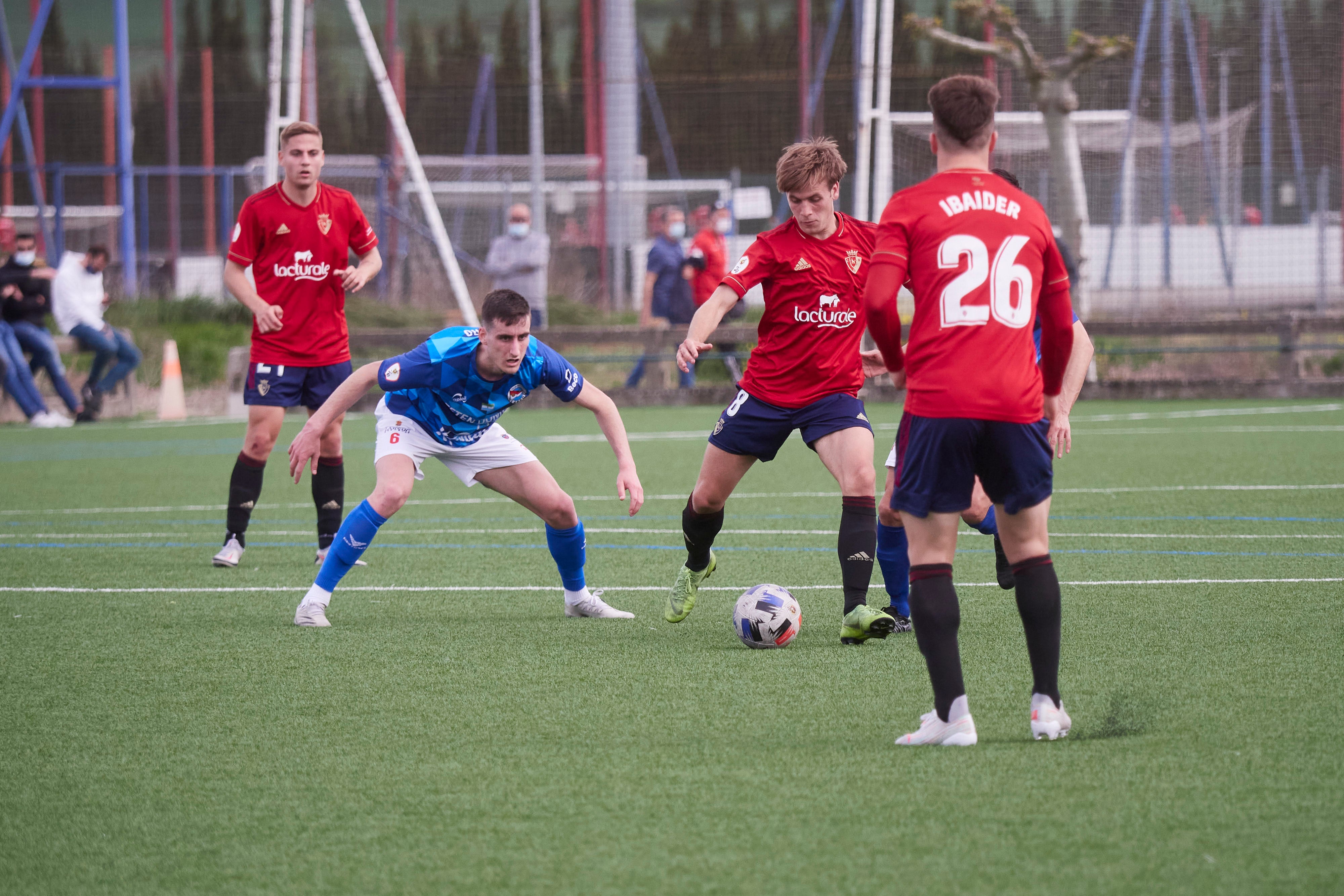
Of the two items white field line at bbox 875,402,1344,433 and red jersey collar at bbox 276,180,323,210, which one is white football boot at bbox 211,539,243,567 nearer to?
red jersey collar at bbox 276,180,323,210

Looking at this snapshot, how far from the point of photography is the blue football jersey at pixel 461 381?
19.9 feet

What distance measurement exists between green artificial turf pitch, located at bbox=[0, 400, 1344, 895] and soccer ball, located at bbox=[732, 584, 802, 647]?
0.09 metres

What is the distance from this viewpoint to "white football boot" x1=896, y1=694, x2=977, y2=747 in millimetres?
4023

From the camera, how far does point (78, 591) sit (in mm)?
6949

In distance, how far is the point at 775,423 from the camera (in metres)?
5.98

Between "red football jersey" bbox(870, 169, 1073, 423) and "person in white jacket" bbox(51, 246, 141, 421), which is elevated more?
"red football jersey" bbox(870, 169, 1073, 423)

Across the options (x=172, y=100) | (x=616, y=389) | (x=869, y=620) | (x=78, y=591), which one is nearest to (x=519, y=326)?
(x=869, y=620)

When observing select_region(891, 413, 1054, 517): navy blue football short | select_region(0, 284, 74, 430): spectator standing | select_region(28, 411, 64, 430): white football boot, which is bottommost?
select_region(28, 411, 64, 430): white football boot

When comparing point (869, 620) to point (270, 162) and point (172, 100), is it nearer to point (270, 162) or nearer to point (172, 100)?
point (270, 162)

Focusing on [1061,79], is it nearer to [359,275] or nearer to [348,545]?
[359,275]

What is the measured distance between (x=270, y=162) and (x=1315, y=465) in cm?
1409

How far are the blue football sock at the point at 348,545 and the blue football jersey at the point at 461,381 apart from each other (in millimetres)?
465

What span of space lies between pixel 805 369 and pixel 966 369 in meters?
2.06

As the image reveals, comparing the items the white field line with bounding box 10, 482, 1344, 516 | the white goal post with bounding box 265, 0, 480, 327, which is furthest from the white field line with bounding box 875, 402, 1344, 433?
the white goal post with bounding box 265, 0, 480, 327
